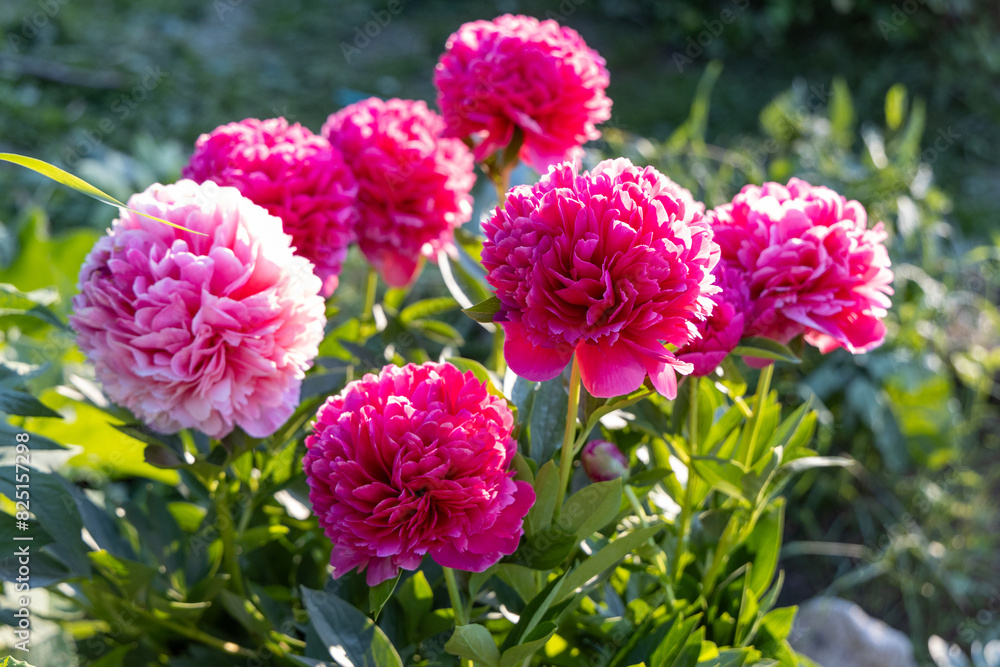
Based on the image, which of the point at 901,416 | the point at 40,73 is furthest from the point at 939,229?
the point at 40,73

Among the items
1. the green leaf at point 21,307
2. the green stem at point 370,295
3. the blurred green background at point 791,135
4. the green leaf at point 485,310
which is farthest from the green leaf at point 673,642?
the blurred green background at point 791,135

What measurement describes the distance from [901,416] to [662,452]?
3.98 feet

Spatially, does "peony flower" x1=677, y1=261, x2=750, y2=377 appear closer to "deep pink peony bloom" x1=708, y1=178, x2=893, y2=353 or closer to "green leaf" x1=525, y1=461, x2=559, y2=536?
"deep pink peony bloom" x1=708, y1=178, x2=893, y2=353

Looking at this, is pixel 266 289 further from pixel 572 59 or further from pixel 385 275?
pixel 572 59

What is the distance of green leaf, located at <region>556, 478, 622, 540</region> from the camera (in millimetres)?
696

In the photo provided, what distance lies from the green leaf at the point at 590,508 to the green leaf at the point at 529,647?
8 centimetres

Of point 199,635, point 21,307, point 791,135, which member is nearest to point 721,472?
point 199,635

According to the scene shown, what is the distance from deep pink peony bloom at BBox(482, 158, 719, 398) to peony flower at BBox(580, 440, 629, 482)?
0.16 m

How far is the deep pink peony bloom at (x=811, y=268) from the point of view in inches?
28.9

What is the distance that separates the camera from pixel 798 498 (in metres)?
1.95

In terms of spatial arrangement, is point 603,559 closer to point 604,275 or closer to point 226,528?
point 604,275

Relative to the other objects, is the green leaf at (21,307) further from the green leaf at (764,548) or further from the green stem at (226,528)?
the green leaf at (764,548)

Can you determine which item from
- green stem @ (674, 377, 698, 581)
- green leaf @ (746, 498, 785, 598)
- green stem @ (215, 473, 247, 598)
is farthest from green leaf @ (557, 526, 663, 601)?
green stem @ (215, 473, 247, 598)

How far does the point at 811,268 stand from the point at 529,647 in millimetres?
417
